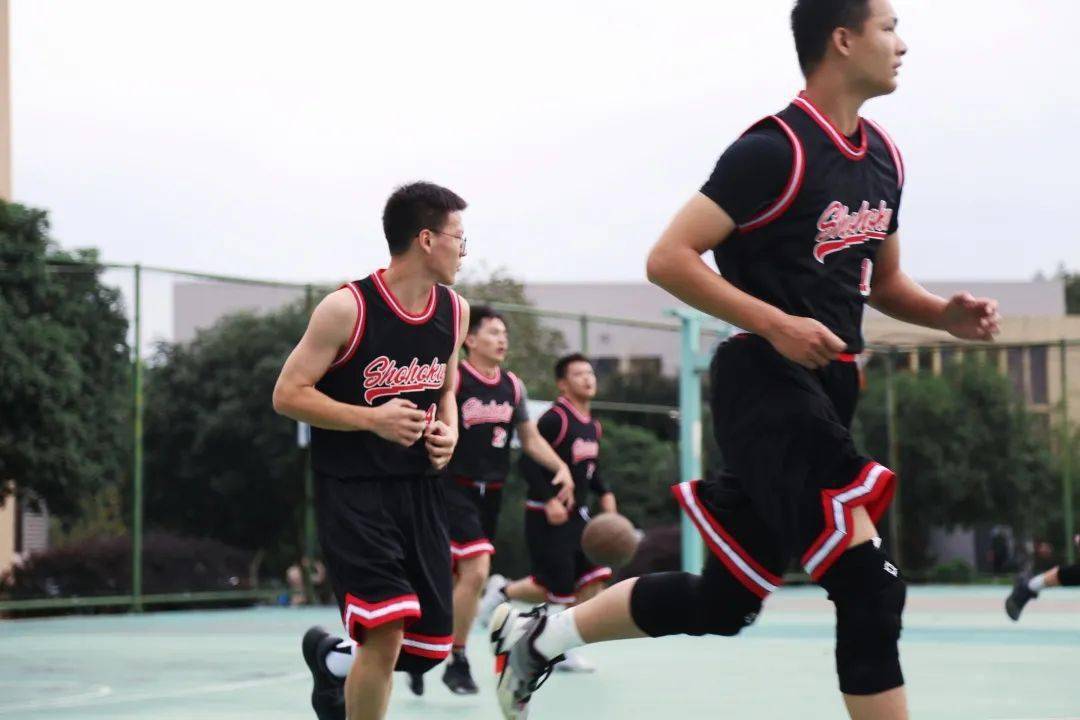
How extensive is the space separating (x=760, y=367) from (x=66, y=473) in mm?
12039

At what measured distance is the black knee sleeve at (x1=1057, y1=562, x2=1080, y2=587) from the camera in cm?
1085

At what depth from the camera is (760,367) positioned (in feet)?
14.1

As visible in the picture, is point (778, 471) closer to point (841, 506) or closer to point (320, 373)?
point (841, 506)

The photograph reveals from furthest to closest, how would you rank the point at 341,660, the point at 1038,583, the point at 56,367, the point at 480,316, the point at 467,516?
the point at 56,367, the point at 1038,583, the point at 480,316, the point at 467,516, the point at 341,660

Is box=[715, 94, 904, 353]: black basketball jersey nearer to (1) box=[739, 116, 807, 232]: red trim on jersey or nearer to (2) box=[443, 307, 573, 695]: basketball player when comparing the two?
(1) box=[739, 116, 807, 232]: red trim on jersey

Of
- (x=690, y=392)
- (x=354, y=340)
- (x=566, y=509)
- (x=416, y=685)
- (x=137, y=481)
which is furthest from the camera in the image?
(x=690, y=392)

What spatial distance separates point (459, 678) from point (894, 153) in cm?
410

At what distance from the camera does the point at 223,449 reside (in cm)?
1791

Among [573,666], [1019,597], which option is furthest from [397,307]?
[1019,597]

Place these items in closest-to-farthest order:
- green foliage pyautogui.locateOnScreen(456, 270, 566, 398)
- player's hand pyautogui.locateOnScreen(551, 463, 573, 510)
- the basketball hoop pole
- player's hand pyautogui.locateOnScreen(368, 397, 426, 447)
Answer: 1. player's hand pyautogui.locateOnScreen(368, 397, 426, 447)
2. player's hand pyautogui.locateOnScreen(551, 463, 573, 510)
3. the basketball hoop pole
4. green foliage pyautogui.locateOnScreen(456, 270, 566, 398)

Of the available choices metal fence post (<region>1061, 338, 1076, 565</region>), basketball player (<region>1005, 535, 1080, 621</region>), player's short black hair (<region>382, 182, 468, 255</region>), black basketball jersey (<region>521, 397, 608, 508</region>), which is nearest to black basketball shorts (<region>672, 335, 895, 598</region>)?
player's short black hair (<region>382, 182, 468, 255</region>)

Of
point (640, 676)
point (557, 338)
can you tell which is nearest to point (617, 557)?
point (640, 676)

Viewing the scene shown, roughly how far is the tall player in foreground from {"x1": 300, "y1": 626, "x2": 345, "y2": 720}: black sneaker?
1.22m

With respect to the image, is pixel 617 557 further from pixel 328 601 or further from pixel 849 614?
pixel 328 601
